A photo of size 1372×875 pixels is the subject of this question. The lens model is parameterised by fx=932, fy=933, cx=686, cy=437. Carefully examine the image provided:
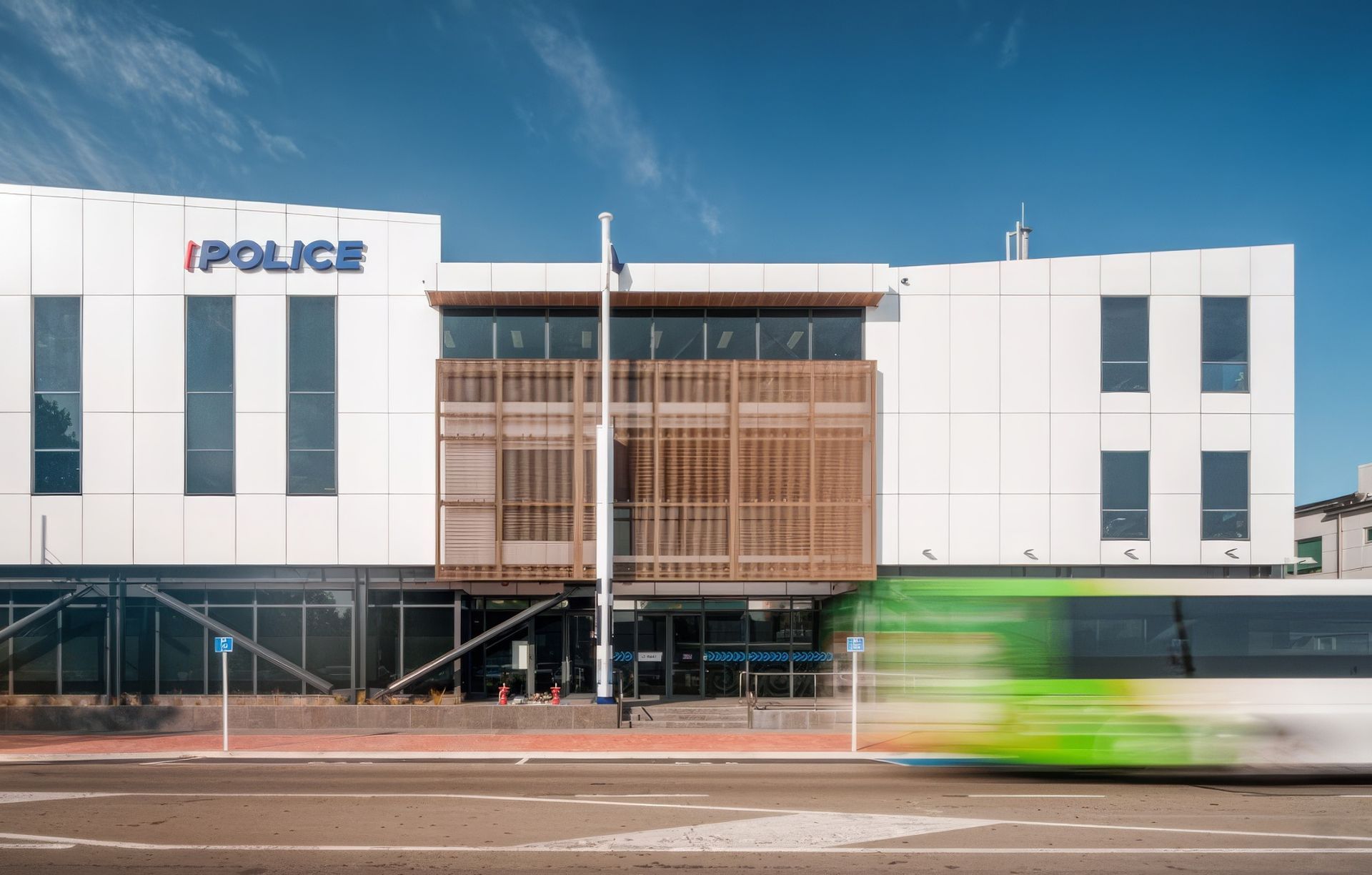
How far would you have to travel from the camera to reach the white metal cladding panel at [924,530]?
2627cm

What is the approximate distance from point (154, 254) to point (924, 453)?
74.4 feet

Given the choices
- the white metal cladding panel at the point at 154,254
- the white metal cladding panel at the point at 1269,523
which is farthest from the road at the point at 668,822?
the white metal cladding panel at the point at 154,254

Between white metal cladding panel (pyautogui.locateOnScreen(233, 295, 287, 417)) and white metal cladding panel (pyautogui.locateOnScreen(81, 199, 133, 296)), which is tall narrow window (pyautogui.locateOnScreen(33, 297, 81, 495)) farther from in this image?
white metal cladding panel (pyautogui.locateOnScreen(233, 295, 287, 417))

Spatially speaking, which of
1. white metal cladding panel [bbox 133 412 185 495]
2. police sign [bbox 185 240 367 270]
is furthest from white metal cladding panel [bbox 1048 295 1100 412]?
white metal cladding panel [bbox 133 412 185 495]

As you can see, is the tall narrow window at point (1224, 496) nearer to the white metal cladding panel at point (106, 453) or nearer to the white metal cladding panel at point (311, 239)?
the white metal cladding panel at point (311, 239)

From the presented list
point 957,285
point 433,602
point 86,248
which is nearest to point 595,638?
point 433,602

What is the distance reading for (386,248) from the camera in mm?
26906

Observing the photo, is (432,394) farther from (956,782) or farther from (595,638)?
(956,782)

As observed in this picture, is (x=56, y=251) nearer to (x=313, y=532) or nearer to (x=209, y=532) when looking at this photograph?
(x=209, y=532)

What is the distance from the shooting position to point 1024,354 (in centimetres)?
2659

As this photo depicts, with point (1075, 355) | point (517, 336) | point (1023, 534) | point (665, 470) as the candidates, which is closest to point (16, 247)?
point (517, 336)

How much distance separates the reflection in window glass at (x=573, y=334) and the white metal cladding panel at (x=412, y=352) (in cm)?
330

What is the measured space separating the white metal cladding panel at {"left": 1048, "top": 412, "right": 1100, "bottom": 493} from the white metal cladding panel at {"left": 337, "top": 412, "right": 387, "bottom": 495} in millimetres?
18962

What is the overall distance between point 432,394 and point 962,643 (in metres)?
17.0
